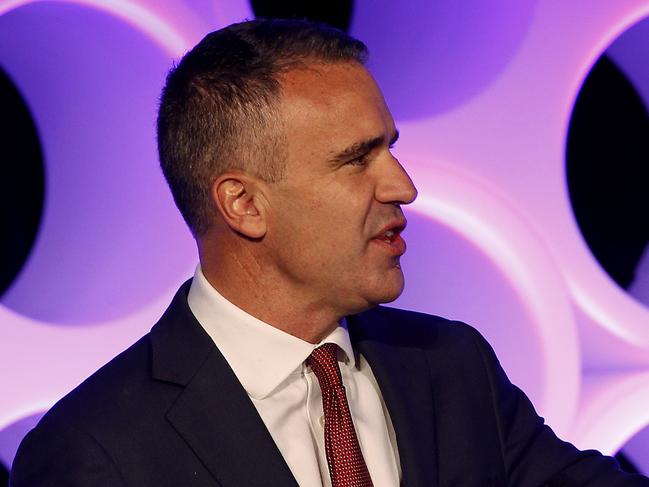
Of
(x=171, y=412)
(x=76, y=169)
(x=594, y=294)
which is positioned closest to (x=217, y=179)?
(x=171, y=412)

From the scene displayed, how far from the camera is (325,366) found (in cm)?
163

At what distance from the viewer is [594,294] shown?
7.31 feet

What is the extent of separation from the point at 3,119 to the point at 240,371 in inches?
30.6

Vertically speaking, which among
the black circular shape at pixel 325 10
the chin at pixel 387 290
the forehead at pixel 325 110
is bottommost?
the chin at pixel 387 290

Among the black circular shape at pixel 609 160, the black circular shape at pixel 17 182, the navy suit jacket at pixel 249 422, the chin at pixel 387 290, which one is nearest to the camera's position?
the navy suit jacket at pixel 249 422

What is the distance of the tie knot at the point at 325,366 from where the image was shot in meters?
1.62

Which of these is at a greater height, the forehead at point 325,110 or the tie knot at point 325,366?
the forehead at point 325,110

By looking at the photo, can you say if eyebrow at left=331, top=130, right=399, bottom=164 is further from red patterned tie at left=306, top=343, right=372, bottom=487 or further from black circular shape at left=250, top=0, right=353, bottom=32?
black circular shape at left=250, top=0, right=353, bottom=32

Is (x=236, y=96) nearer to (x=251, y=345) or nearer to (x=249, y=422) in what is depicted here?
(x=251, y=345)

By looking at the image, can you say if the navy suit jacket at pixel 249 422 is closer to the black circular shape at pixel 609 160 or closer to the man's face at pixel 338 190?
the man's face at pixel 338 190

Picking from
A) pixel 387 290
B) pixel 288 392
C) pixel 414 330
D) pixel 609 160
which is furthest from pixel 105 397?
pixel 609 160

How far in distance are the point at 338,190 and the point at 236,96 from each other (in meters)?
0.21

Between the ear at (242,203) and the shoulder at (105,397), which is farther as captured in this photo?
the ear at (242,203)

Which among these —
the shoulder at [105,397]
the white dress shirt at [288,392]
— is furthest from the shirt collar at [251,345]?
the shoulder at [105,397]
